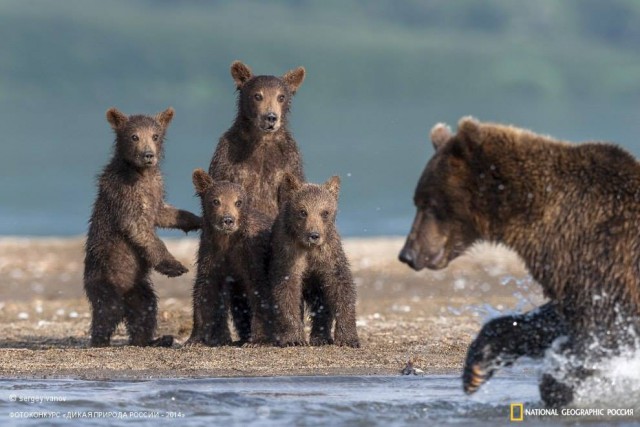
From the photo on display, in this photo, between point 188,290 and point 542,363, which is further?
point 188,290

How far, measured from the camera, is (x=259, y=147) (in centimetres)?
1141

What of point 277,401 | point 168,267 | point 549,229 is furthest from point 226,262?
point 549,229

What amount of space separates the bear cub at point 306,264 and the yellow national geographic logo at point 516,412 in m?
2.69

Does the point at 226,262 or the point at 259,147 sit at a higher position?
the point at 259,147

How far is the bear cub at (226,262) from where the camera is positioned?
10633 millimetres

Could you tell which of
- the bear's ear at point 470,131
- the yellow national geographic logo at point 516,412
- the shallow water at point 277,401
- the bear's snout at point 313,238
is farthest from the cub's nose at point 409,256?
the bear's snout at point 313,238

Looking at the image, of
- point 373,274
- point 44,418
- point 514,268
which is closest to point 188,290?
point 373,274

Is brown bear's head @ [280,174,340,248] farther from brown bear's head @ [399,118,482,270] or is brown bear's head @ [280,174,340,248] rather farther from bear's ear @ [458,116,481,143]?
bear's ear @ [458,116,481,143]

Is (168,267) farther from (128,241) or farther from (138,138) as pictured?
(138,138)

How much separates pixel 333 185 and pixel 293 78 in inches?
56.2

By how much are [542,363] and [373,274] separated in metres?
11.3

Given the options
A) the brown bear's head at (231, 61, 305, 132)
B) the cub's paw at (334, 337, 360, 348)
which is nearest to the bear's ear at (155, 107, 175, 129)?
the brown bear's head at (231, 61, 305, 132)

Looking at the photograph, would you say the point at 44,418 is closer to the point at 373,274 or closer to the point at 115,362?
the point at 115,362

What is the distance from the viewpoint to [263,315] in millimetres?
10633
